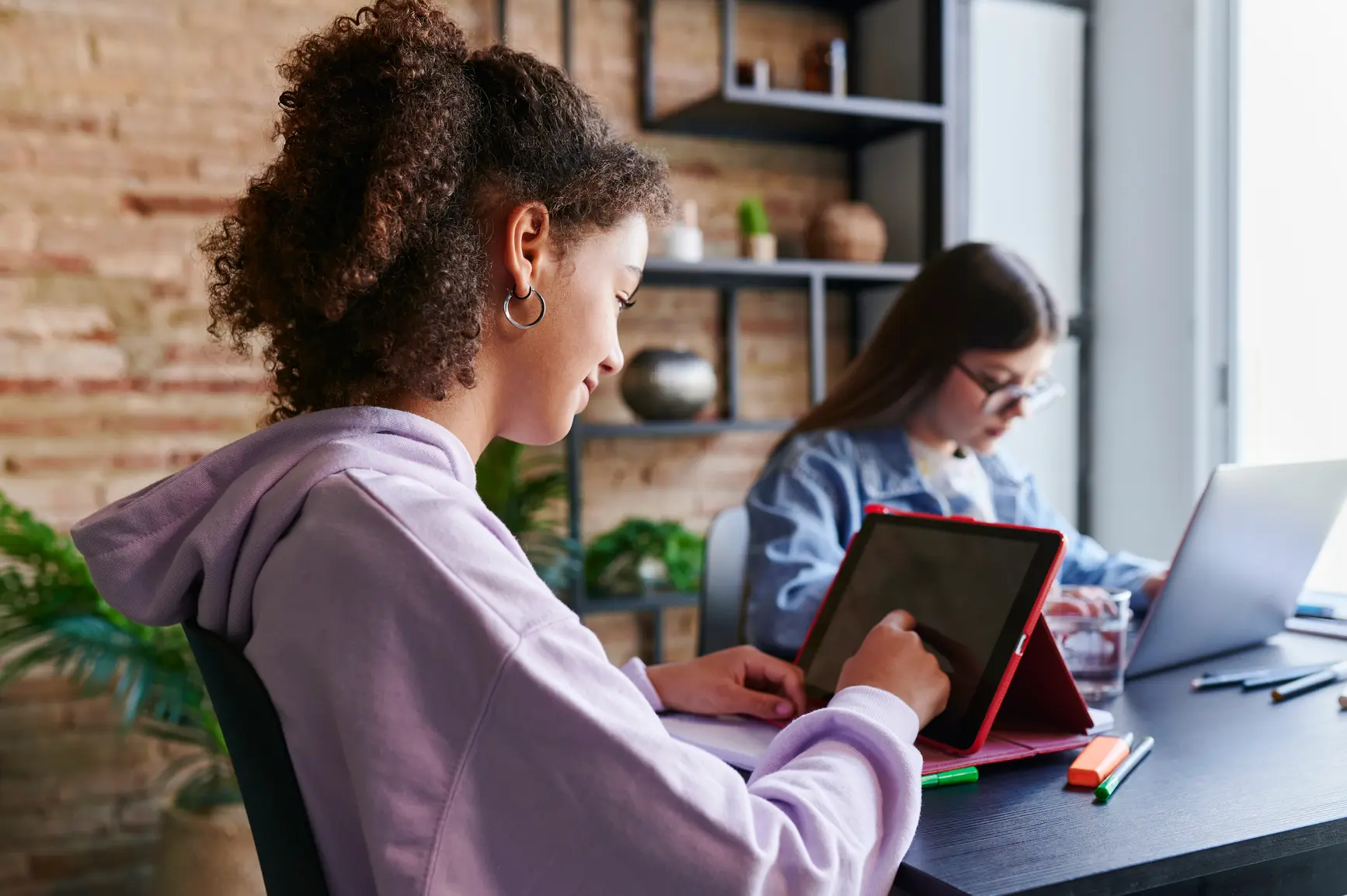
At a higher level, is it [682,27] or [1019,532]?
[682,27]

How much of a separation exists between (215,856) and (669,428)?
4.70ft

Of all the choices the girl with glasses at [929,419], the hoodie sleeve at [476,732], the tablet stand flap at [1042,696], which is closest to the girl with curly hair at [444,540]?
the hoodie sleeve at [476,732]

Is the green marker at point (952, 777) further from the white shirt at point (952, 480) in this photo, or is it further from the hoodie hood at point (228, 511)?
the white shirt at point (952, 480)

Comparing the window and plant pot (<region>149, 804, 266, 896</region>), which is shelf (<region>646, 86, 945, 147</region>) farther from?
plant pot (<region>149, 804, 266, 896</region>)

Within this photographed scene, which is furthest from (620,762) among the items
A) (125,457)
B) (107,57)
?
(107,57)

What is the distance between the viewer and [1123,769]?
99 cm

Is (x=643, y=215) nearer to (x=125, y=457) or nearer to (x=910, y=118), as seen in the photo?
(x=125, y=457)

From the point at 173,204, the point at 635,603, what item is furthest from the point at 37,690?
A: the point at 635,603

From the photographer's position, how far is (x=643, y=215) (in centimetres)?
103

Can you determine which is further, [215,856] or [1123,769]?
[215,856]

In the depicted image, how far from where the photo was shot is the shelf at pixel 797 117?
2953 mm

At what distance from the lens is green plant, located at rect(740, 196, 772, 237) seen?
3076 mm

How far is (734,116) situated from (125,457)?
176 centimetres

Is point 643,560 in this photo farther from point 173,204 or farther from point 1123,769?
point 1123,769
